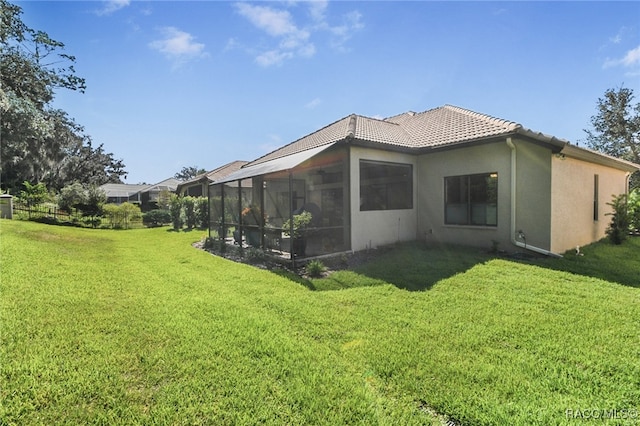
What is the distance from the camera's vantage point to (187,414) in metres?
2.85

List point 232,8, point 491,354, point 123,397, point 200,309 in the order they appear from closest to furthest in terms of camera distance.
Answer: point 123,397 → point 491,354 → point 200,309 → point 232,8

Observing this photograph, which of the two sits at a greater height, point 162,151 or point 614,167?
point 162,151

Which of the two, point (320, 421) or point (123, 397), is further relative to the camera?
point (123, 397)

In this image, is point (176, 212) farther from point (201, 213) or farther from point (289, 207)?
point (289, 207)

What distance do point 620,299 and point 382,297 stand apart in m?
4.58

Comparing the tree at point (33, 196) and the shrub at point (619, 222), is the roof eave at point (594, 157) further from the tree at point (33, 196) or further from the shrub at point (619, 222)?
the tree at point (33, 196)

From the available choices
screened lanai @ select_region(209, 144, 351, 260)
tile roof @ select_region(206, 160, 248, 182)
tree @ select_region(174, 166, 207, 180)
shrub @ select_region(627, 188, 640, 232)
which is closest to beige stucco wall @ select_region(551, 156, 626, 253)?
shrub @ select_region(627, 188, 640, 232)

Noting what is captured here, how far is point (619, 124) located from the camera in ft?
106

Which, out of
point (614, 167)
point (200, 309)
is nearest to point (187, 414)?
point (200, 309)

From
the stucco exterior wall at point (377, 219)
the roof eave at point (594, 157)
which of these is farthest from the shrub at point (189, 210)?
the roof eave at point (594, 157)

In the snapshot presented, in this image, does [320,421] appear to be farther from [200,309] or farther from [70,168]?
[70,168]

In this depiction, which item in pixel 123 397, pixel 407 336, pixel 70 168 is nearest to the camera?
pixel 123 397

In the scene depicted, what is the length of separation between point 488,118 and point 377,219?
6105 mm

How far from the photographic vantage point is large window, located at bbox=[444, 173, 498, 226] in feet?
35.6
